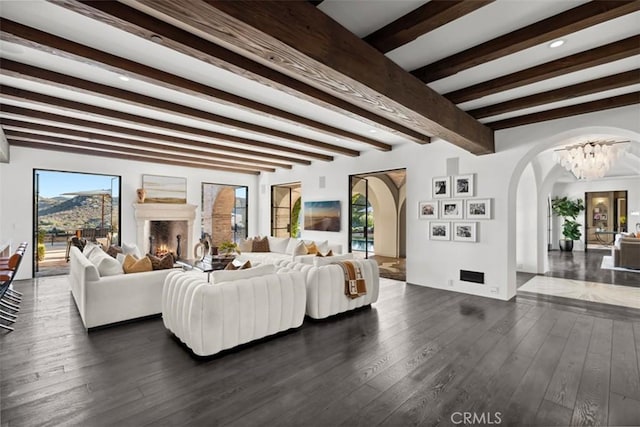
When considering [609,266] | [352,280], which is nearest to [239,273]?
[352,280]

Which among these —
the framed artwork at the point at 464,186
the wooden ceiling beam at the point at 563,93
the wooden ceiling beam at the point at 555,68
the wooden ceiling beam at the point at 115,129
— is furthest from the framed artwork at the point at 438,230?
the wooden ceiling beam at the point at 115,129

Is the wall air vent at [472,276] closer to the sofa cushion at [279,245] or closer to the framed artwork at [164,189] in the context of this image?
the sofa cushion at [279,245]

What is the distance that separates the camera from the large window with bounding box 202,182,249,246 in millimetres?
10086

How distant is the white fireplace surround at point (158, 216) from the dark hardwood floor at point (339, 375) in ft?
13.2

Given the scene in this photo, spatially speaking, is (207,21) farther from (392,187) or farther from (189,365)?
(392,187)

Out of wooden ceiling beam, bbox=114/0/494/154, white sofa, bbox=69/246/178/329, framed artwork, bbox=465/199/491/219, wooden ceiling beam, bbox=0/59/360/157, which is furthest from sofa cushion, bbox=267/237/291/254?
wooden ceiling beam, bbox=114/0/494/154

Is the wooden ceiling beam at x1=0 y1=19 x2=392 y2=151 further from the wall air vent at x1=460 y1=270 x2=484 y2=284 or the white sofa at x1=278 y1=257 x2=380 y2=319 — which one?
the wall air vent at x1=460 y1=270 x2=484 y2=284

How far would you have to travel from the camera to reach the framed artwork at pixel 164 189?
26.2 feet

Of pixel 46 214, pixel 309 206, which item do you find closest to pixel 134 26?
pixel 309 206

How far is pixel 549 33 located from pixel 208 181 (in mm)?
8478

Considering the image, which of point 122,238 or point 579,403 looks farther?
point 122,238

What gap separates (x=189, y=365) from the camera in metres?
2.78

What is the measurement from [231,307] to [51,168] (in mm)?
6477

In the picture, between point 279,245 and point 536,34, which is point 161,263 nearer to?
point 279,245
